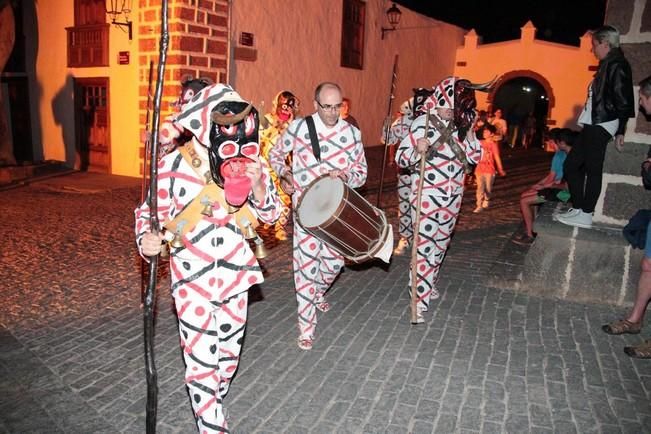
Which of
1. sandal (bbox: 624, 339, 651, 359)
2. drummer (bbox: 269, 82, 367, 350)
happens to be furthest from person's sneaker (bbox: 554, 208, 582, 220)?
drummer (bbox: 269, 82, 367, 350)

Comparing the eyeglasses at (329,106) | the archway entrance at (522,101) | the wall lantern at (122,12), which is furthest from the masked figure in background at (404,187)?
the archway entrance at (522,101)

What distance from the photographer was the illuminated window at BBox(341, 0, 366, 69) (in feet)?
56.6

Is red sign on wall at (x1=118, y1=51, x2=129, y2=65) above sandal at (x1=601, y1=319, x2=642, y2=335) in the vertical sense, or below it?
above

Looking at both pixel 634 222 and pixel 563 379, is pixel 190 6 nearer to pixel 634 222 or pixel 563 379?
pixel 634 222

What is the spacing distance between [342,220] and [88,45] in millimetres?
11046

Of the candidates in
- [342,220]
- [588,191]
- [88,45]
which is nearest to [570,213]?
[588,191]

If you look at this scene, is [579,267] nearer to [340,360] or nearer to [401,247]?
[401,247]

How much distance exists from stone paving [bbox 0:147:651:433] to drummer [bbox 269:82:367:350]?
515mm

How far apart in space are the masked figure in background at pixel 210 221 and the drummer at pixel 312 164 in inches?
53.6

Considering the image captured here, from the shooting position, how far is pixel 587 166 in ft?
18.5

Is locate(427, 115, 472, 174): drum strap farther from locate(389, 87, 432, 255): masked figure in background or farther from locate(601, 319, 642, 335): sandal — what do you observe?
locate(601, 319, 642, 335): sandal

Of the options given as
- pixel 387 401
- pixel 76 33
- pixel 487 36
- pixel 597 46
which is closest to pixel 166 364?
pixel 387 401

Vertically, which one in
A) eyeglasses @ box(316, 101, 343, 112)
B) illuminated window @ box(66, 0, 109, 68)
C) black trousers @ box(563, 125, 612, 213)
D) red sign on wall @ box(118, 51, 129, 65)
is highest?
illuminated window @ box(66, 0, 109, 68)

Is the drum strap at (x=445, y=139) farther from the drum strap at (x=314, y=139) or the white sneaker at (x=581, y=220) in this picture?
the white sneaker at (x=581, y=220)
